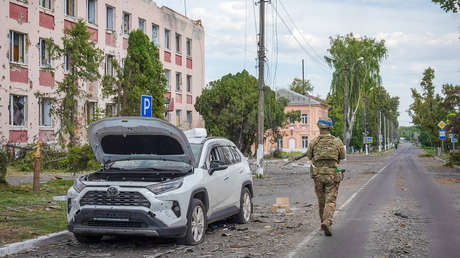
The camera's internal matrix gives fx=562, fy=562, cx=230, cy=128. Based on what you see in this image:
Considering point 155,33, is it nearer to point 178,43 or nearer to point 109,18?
point 178,43

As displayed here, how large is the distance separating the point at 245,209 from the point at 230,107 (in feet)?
114

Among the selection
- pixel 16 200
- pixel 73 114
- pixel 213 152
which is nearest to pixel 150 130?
pixel 213 152

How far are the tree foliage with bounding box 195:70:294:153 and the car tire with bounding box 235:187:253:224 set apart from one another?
32.6 m

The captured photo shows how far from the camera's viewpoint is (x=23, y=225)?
9.84 m

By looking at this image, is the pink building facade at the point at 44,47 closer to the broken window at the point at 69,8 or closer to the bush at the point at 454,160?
the broken window at the point at 69,8

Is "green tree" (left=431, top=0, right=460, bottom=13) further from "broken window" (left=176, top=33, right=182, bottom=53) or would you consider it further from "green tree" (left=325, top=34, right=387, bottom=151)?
"green tree" (left=325, top=34, right=387, bottom=151)

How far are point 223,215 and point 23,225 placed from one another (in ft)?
11.5

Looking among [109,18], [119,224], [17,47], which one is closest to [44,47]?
[17,47]

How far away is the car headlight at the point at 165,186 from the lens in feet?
25.9

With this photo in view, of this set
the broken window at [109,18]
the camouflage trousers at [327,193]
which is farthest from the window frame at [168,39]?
the camouflage trousers at [327,193]

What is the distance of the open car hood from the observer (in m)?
8.70

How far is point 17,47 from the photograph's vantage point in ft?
89.9

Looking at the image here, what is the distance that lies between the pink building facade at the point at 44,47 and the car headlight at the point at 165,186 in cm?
1342

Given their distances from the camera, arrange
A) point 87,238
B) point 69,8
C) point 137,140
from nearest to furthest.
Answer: point 87,238, point 137,140, point 69,8
